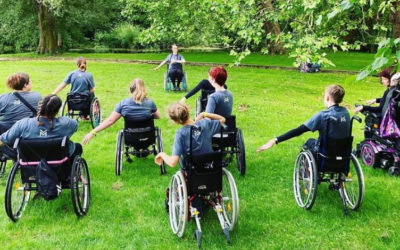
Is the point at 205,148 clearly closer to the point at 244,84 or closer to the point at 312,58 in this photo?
the point at 312,58

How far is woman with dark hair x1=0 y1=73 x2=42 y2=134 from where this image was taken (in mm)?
4543

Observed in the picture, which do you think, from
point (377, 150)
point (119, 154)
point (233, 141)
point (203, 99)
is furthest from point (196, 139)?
point (203, 99)

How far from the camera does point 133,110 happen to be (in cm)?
480

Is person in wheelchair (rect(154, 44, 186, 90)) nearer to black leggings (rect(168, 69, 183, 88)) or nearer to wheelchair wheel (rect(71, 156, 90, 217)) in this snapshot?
black leggings (rect(168, 69, 183, 88))

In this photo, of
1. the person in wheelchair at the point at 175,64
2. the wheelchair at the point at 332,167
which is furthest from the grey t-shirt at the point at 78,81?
the wheelchair at the point at 332,167

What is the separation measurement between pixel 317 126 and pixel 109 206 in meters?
2.43

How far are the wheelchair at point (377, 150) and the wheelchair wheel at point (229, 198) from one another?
250 centimetres

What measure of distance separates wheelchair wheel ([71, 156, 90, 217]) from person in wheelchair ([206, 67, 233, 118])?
1.73m

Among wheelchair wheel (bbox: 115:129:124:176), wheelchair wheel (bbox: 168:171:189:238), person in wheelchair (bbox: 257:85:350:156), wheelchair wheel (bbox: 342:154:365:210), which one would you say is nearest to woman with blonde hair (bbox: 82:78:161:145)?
wheelchair wheel (bbox: 115:129:124:176)

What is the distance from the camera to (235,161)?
5.46 meters

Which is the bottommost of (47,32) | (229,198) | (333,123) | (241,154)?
(229,198)

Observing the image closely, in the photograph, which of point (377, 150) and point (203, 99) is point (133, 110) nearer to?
A: point (203, 99)

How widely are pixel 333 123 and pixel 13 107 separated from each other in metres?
3.79

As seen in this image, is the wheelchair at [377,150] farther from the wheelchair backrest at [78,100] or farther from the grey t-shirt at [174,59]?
the grey t-shirt at [174,59]
